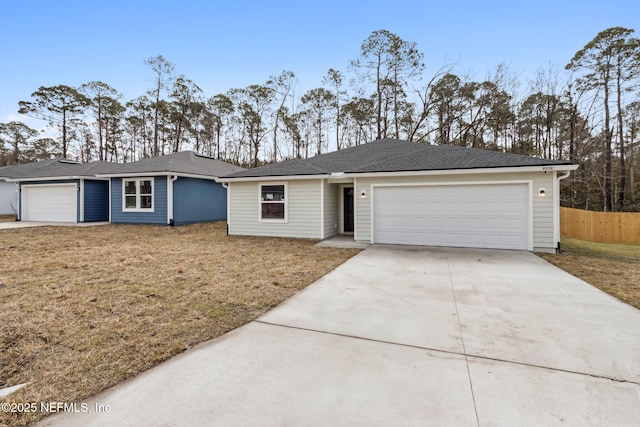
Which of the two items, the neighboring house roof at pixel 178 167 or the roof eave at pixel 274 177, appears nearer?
the roof eave at pixel 274 177

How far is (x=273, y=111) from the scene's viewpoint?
24438mm

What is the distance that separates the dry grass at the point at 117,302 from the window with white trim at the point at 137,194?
18.2ft

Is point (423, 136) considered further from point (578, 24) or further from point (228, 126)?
point (228, 126)

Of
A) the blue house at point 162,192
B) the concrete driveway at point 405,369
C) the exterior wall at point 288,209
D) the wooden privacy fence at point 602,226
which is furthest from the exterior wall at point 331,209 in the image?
the wooden privacy fence at point 602,226

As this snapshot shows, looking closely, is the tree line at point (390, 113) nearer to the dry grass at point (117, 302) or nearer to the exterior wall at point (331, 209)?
the exterior wall at point (331, 209)

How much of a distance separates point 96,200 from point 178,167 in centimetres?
548

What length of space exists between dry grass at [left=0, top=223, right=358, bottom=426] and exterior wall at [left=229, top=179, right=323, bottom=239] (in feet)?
6.28

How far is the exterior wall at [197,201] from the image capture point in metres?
13.4

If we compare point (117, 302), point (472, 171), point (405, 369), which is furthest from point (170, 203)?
point (405, 369)

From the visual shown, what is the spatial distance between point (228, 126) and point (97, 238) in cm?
1808

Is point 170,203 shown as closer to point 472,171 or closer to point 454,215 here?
point 454,215

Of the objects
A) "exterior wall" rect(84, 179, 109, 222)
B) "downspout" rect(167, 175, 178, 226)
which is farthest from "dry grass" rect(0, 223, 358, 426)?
"exterior wall" rect(84, 179, 109, 222)

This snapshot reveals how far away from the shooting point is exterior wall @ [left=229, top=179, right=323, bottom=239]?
32.7ft

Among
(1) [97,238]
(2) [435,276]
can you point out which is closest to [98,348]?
(2) [435,276]
